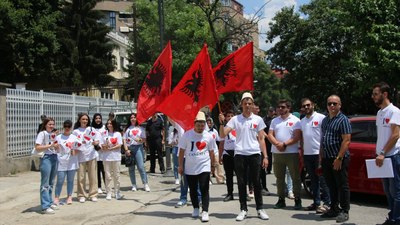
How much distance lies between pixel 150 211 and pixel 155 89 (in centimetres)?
248

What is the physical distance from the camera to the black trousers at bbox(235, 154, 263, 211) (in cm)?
762

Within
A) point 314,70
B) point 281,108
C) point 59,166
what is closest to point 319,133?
point 281,108

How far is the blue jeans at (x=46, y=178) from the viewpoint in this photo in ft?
27.6

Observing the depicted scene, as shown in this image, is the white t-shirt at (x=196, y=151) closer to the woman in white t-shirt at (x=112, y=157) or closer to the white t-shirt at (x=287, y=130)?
the white t-shirt at (x=287, y=130)

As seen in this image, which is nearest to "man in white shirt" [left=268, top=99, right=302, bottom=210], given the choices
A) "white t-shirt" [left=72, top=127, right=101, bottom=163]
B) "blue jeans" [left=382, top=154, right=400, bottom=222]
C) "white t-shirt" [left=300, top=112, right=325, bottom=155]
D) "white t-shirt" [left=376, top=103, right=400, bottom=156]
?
"white t-shirt" [left=300, top=112, right=325, bottom=155]

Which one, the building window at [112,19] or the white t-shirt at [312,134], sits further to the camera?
the building window at [112,19]

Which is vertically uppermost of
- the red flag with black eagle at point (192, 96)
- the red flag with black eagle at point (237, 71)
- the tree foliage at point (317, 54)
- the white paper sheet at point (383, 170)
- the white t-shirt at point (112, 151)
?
the tree foliage at point (317, 54)

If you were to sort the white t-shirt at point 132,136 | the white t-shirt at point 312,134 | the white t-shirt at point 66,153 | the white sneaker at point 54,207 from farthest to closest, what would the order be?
the white t-shirt at point 132,136
the white t-shirt at point 66,153
the white sneaker at point 54,207
the white t-shirt at point 312,134

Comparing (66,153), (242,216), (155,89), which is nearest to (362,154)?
(242,216)

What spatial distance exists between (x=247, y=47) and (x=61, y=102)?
372 inches

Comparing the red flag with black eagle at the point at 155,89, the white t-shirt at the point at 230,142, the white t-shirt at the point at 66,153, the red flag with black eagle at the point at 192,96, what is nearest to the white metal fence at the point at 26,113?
the white t-shirt at the point at 66,153

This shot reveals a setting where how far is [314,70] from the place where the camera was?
110 ft

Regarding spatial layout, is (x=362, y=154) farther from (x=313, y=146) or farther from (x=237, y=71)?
(x=237, y=71)

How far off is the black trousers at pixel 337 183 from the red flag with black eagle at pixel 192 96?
2.29 meters
